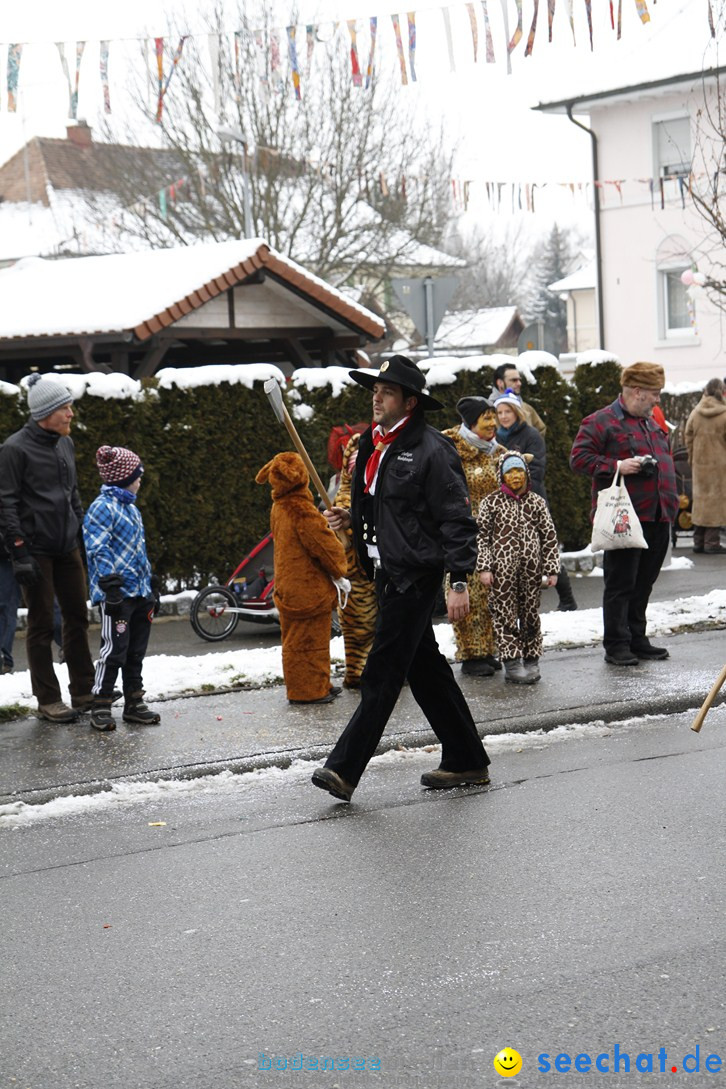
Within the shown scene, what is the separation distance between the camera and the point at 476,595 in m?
10.5

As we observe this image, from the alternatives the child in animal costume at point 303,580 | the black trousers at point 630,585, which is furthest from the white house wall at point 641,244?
the child in animal costume at point 303,580

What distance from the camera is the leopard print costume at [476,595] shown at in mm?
10406

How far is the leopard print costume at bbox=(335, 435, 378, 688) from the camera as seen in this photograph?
32.3ft

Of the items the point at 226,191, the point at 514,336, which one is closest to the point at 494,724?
the point at 226,191

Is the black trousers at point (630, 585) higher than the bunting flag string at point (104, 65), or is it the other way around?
the bunting flag string at point (104, 65)

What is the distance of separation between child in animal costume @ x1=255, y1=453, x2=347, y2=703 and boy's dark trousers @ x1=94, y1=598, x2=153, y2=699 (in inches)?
36.2

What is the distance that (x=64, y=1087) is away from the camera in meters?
→ 4.03

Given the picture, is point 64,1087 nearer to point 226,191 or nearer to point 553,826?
point 553,826

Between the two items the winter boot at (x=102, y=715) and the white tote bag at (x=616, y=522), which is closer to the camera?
the winter boot at (x=102, y=715)

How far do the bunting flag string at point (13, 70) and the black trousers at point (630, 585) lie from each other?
11.9 metres

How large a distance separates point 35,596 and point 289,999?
5.07m

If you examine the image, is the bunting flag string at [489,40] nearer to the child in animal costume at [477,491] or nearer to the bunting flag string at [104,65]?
the bunting flag string at [104,65]

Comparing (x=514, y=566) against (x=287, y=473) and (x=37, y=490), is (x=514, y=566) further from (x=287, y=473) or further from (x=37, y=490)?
(x=37, y=490)

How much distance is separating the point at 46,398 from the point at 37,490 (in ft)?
1.78
